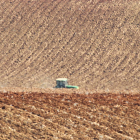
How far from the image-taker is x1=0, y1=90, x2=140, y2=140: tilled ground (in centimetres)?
1173

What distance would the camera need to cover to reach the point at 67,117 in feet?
43.4

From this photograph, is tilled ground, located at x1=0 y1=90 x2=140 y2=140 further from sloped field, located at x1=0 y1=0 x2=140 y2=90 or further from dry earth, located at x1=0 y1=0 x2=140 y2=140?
sloped field, located at x1=0 y1=0 x2=140 y2=90

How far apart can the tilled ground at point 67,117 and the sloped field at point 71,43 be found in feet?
45.0

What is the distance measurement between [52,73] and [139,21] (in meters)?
14.9

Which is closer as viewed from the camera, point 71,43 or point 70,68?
point 70,68

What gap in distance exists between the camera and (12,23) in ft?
144

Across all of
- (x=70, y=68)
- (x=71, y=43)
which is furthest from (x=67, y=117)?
(x=71, y=43)

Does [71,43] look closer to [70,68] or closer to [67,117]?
[70,68]

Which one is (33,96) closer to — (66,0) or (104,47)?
(104,47)

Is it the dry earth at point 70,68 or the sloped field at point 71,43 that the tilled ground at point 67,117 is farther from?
the sloped field at point 71,43

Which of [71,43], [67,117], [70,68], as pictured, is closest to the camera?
[67,117]

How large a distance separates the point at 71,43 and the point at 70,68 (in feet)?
17.7

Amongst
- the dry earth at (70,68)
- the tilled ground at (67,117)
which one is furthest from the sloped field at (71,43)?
the tilled ground at (67,117)

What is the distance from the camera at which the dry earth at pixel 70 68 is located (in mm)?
12547
